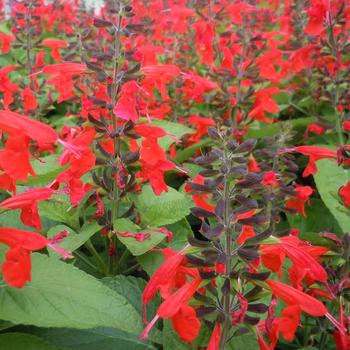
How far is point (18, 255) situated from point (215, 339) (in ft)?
1.95

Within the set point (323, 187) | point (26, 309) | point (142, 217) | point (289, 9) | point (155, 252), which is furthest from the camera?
point (289, 9)

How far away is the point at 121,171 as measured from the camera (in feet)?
6.92

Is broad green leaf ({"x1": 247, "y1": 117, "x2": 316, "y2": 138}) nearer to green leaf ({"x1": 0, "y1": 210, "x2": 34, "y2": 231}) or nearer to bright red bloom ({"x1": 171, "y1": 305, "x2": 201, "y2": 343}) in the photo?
green leaf ({"x1": 0, "y1": 210, "x2": 34, "y2": 231})

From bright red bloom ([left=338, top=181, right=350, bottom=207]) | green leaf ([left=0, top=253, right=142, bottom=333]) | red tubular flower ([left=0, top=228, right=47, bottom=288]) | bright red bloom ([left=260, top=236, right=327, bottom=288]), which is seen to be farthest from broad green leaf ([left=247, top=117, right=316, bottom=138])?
red tubular flower ([left=0, top=228, right=47, bottom=288])

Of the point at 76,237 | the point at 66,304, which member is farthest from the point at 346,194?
the point at 66,304

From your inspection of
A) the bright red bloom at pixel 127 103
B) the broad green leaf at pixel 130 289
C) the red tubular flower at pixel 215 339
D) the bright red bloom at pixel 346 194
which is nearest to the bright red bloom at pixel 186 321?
the red tubular flower at pixel 215 339

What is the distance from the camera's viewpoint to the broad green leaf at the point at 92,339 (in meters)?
1.85

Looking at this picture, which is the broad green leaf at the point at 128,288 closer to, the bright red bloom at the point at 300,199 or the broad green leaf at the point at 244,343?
the broad green leaf at the point at 244,343

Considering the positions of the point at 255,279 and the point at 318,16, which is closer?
the point at 255,279

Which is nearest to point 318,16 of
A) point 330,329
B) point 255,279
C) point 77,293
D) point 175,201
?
point 175,201

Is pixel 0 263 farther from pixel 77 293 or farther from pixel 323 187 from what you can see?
pixel 323 187

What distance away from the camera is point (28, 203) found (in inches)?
64.4

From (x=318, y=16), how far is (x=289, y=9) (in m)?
1.96

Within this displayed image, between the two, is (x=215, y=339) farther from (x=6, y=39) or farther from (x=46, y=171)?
(x=6, y=39)
